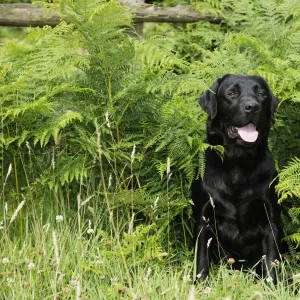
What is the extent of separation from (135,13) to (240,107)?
109 inches

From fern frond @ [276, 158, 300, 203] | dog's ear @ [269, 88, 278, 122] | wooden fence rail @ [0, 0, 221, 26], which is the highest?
wooden fence rail @ [0, 0, 221, 26]

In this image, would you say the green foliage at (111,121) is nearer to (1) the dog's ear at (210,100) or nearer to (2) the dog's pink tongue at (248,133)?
(1) the dog's ear at (210,100)

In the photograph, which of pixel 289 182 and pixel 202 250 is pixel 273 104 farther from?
pixel 202 250

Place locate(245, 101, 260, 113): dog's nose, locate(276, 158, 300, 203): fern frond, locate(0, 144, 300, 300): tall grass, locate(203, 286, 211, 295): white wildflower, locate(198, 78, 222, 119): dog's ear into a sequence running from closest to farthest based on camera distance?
1. locate(203, 286, 211, 295): white wildflower
2. locate(0, 144, 300, 300): tall grass
3. locate(276, 158, 300, 203): fern frond
4. locate(245, 101, 260, 113): dog's nose
5. locate(198, 78, 222, 119): dog's ear

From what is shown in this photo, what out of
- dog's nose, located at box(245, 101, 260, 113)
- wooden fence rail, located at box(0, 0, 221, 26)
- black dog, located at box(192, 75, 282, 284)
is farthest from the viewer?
wooden fence rail, located at box(0, 0, 221, 26)

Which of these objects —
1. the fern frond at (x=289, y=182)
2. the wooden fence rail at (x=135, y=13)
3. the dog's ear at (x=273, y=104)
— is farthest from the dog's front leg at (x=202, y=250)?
the wooden fence rail at (x=135, y=13)

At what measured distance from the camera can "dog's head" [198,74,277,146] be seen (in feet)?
15.2

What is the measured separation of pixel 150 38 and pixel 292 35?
1.12 meters

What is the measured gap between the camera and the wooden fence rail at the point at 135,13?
7.04 meters

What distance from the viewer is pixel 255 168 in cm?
473

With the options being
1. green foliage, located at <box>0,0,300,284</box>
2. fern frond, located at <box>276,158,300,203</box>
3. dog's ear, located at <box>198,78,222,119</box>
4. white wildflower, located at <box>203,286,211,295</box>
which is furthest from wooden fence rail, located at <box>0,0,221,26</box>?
white wildflower, located at <box>203,286,211,295</box>

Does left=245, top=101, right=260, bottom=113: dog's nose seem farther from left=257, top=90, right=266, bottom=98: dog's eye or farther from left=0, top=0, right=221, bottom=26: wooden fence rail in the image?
left=0, top=0, right=221, bottom=26: wooden fence rail

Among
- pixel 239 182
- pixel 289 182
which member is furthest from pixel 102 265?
pixel 289 182

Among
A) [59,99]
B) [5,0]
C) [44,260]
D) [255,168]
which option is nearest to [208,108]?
[255,168]
